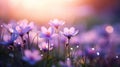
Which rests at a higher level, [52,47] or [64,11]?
[64,11]

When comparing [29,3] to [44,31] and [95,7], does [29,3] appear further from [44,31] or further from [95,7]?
[44,31]

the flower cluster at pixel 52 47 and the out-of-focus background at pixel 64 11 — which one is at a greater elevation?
the out-of-focus background at pixel 64 11

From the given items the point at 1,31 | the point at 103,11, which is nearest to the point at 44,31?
the point at 1,31

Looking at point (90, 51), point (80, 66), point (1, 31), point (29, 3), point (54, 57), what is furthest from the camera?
point (29, 3)

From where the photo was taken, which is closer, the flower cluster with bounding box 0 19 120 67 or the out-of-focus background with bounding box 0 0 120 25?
the flower cluster with bounding box 0 19 120 67

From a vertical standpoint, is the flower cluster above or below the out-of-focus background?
below

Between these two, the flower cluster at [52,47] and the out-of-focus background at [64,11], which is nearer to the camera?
the flower cluster at [52,47]

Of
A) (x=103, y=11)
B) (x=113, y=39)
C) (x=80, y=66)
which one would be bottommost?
(x=80, y=66)

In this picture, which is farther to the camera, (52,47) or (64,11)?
(64,11)
